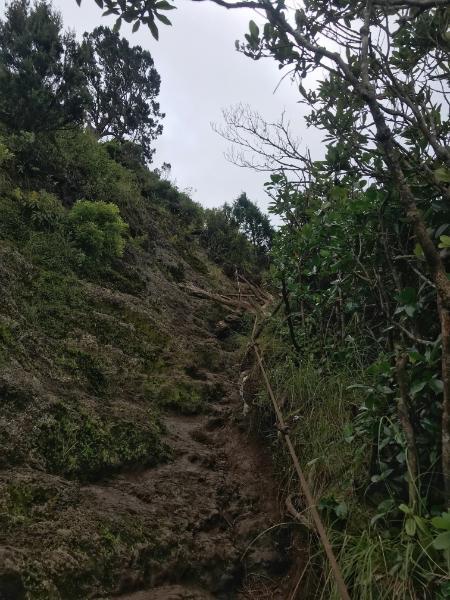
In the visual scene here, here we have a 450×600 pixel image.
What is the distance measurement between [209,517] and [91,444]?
0.79 metres

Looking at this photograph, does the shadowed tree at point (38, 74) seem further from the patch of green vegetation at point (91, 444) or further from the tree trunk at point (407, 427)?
the tree trunk at point (407, 427)

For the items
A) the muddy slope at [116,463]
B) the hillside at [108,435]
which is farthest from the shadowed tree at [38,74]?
the muddy slope at [116,463]

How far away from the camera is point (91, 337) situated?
170 inches

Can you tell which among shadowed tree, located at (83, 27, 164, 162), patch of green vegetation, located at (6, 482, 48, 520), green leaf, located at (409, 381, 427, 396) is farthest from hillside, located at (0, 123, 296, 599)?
shadowed tree, located at (83, 27, 164, 162)

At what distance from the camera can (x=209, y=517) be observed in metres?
2.92

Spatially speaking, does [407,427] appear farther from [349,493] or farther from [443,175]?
[443,175]

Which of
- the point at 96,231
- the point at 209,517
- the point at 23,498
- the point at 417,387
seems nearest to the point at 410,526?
the point at 417,387

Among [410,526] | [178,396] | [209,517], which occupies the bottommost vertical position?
[209,517]

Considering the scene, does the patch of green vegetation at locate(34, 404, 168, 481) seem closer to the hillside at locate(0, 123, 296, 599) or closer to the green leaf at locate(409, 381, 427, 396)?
the hillside at locate(0, 123, 296, 599)

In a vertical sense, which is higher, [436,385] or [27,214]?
[27,214]

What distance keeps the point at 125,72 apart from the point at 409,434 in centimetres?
1844

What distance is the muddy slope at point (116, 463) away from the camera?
2.24 metres

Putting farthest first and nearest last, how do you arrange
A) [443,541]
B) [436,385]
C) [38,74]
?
[38,74]
[436,385]
[443,541]

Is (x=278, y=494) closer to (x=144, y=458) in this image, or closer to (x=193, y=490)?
(x=193, y=490)
